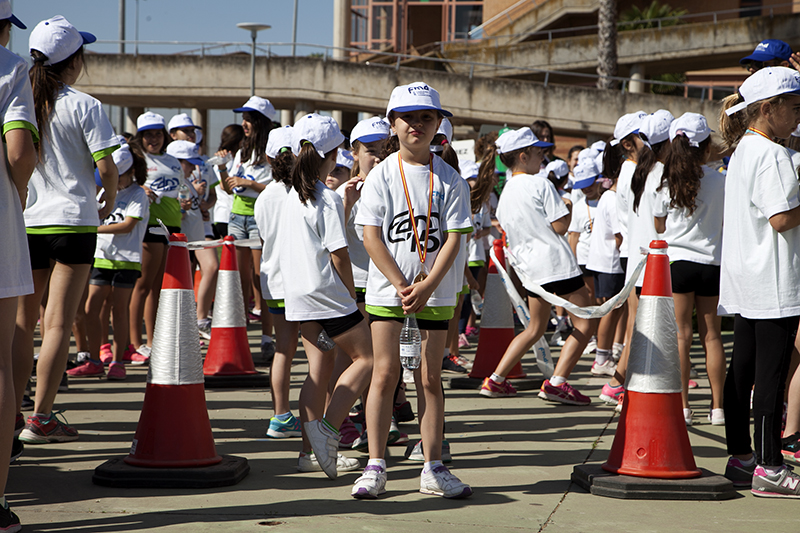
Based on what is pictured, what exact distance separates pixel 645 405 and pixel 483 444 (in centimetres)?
135

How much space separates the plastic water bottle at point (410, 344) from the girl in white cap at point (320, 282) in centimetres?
49

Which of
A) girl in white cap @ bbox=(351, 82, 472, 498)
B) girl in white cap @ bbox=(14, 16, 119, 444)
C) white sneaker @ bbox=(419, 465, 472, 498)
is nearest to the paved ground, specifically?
white sneaker @ bbox=(419, 465, 472, 498)

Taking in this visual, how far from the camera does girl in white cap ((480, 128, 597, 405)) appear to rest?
664cm

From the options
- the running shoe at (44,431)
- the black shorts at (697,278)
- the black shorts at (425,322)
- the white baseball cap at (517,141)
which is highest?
the white baseball cap at (517,141)

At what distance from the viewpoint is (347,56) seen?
3312 centimetres

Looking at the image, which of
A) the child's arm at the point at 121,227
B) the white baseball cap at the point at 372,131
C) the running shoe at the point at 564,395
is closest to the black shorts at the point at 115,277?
the child's arm at the point at 121,227

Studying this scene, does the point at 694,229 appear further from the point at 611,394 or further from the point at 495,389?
the point at 495,389

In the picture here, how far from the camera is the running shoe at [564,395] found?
21.9 feet

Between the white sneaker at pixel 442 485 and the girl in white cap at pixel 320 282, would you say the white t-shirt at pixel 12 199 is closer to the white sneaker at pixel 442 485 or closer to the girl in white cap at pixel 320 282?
the girl in white cap at pixel 320 282

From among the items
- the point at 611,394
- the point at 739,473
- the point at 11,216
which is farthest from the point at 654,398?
the point at 11,216

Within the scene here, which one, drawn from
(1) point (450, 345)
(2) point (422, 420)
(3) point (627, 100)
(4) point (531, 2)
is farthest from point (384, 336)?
(4) point (531, 2)

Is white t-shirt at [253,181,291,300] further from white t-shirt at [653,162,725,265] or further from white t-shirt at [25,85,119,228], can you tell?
white t-shirt at [653,162,725,265]

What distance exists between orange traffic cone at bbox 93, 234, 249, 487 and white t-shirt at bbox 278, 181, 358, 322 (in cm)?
56

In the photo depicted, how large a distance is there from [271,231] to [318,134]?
0.96 meters
